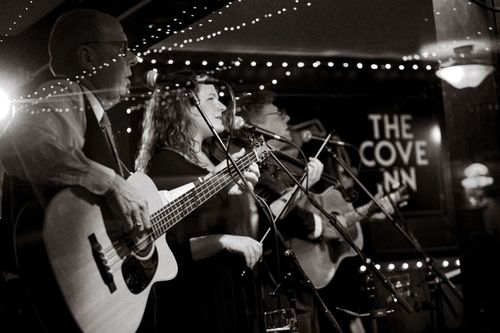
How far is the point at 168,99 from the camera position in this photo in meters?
2.92

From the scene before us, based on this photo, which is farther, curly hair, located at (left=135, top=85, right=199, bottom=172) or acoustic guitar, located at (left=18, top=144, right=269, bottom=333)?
curly hair, located at (left=135, top=85, right=199, bottom=172)

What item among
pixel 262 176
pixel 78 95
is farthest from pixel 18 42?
pixel 262 176

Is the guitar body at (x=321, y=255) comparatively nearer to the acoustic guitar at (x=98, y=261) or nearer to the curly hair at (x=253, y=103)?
the curly hair at (x=253, y=103)

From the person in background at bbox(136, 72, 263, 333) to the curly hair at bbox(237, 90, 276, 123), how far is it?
→ 5.8 inches

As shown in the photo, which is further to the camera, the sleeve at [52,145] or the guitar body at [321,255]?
the guitar body at [321,255]

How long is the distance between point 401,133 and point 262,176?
1.31 meters

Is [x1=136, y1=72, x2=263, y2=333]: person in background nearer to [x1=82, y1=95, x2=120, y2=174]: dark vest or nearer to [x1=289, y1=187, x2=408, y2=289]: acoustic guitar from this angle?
[x1=82, y1=95, x2=120, y2=174]: dark vest

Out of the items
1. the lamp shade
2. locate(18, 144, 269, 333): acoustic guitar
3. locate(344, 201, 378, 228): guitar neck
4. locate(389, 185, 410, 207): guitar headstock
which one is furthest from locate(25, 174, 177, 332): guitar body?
the lamp shade

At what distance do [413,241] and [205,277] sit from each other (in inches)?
53.8

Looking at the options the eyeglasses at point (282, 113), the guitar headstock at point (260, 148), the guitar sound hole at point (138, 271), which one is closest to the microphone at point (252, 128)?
the guitar headstock at point (260, 148)

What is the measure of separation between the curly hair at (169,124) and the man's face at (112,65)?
0.15 metres

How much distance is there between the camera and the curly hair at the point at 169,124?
284 centimetres

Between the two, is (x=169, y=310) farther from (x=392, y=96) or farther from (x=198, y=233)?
(x=392, y=96)

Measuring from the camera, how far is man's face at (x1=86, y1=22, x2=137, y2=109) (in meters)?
2.74
